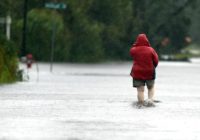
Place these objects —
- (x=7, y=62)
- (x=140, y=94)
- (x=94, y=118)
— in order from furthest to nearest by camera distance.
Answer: (x=7, y=62) < (x=140, y=94) < (x=94, y=118)

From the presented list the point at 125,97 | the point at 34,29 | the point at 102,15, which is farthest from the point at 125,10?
the point at 125,97

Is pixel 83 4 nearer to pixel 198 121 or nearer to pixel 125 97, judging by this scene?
pixel 125 97

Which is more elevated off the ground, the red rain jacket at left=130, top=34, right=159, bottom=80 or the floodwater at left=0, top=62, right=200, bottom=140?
the red rain jacket at left=130, top=34, right=159, bottom=80

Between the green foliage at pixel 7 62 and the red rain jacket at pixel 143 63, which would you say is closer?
the red rain jacket at pixel 143 63

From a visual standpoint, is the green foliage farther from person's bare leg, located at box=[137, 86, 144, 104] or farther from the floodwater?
person's bare leg, located at box=[137, 86, 144, 104]

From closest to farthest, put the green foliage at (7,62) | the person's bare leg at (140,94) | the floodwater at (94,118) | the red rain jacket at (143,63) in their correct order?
the floodwater at (94,118), the person's bare leg at (140,94), the red rain jacket at (143,63), the green foliage at (7,62)

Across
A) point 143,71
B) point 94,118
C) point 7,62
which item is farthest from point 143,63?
point 7,62

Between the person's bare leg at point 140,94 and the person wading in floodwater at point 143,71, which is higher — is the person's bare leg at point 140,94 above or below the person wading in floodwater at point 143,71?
below

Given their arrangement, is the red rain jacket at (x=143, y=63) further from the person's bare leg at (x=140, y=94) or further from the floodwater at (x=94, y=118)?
the floodwater at (x=94, y=118)

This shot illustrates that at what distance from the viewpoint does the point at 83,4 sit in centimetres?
6369

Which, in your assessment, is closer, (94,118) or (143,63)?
(94,118)

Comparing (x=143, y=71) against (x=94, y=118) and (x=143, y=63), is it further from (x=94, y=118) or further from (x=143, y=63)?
(x=94, y=118)

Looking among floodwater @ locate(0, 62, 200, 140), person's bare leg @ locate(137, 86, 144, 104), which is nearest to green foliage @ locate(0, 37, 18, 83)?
floodwater @ locate(0, 62, 200, 140)

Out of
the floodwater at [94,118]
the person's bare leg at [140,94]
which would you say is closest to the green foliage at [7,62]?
the floodwater at [94,118]
